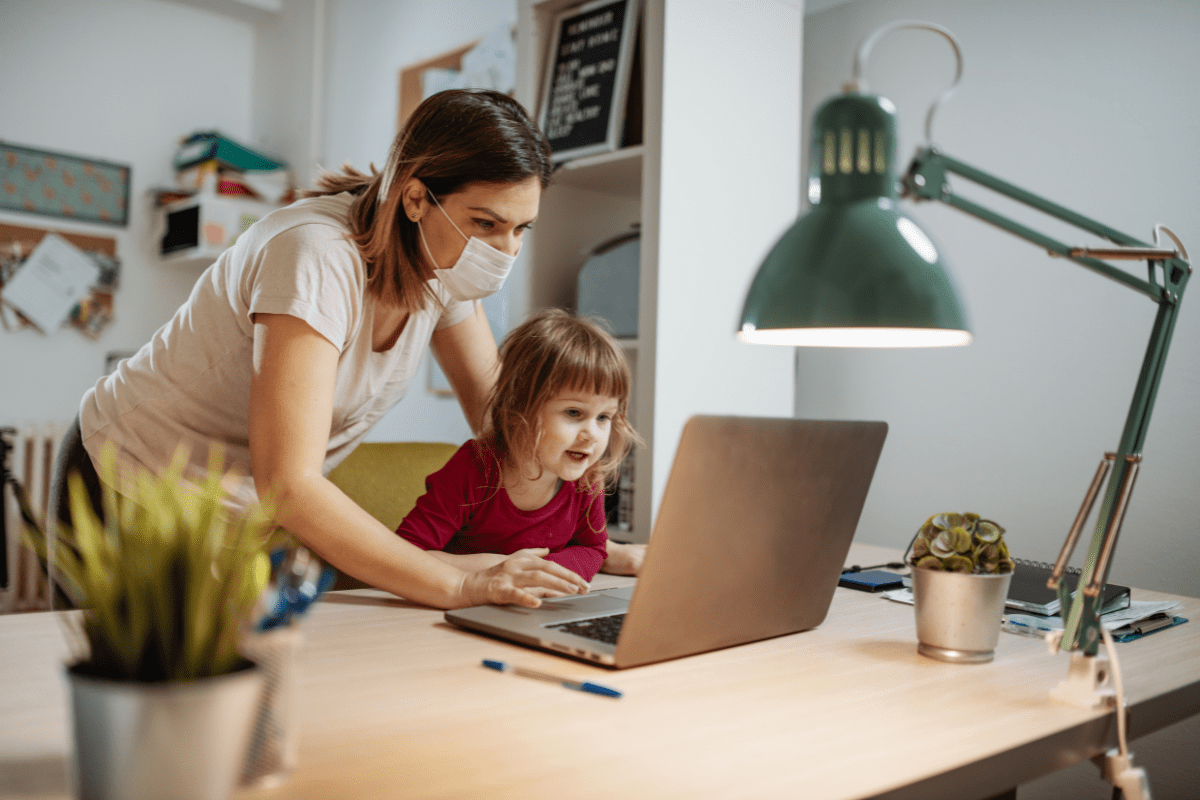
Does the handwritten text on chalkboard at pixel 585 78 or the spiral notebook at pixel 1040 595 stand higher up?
the handwritten text on chalkboard at pixel 585 78

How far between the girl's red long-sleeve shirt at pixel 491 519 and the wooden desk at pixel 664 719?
1.17 ft

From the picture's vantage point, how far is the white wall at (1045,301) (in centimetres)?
184

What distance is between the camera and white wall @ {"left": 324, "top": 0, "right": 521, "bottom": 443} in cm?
307

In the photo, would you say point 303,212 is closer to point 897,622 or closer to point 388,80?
point 897,622

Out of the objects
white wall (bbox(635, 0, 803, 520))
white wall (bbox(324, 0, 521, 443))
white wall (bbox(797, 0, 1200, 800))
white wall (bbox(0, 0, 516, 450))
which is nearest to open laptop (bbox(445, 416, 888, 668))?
white wall (bbox(635, 0, 803, 520))

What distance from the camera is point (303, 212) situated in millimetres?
1202

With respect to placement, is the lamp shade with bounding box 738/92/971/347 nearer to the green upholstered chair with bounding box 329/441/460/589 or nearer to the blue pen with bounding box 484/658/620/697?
the blue pen with bounding box 484/658/620/697

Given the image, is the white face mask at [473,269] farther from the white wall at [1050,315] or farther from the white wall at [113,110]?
the white wall at [113,110]

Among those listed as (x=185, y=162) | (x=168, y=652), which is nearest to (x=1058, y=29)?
(x=168, y=652)

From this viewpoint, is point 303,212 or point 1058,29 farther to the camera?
point 1058,29

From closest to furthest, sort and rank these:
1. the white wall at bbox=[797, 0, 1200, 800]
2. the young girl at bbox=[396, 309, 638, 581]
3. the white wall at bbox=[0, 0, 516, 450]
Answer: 1. the young girl at bbox=[396, 309, 638, 581]
2. the white wall at bbox=[797, 0, 1200, 800]
3. the white wall at bbox=[0, 0, 516, 450]

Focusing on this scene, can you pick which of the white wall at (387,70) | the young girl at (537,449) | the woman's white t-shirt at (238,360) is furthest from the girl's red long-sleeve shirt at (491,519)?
the white wall at (387,70)

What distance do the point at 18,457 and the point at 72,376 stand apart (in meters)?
0.36

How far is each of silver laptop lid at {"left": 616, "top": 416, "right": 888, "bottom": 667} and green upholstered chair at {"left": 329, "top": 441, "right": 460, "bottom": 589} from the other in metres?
0.83
